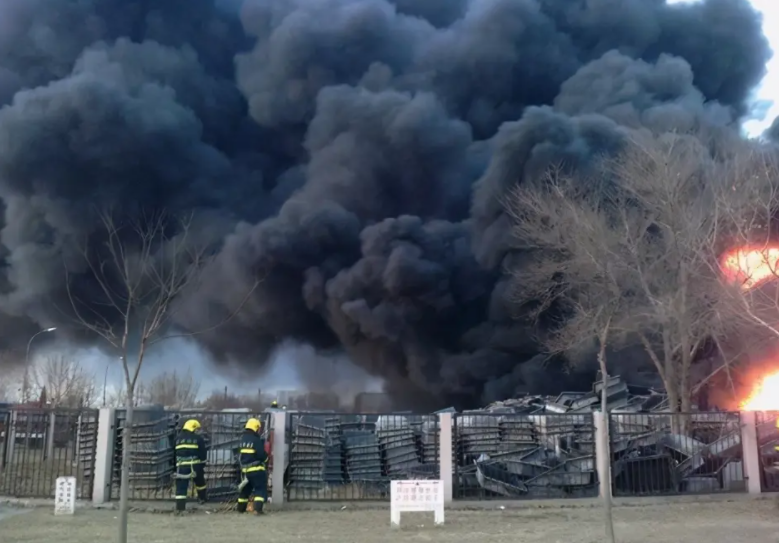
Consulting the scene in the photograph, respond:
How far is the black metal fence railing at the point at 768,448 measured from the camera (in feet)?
47.2

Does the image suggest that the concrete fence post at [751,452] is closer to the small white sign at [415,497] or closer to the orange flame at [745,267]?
the orange flame at [745,267]

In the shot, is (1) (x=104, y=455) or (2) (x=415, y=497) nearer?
(2) (x=415, y=497)

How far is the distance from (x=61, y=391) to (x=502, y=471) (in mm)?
37193

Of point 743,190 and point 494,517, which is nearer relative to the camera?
point 494,517

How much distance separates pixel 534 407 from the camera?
71.6 feet

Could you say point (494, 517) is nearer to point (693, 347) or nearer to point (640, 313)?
point (640, 313)

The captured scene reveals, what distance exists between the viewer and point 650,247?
61.0ft

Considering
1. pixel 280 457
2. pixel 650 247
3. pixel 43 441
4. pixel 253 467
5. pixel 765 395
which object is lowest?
pixel 253 467

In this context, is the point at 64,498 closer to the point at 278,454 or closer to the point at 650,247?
the point at 278,454

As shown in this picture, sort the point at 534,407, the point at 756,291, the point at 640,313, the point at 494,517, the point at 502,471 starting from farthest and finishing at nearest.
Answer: the point at 534,407 < the point at 640,313 < the point at 756,291 < the point at 502,471 < the point at 494,517

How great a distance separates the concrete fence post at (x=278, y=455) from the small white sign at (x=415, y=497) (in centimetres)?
281

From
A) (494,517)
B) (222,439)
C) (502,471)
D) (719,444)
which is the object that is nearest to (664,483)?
(719,444)

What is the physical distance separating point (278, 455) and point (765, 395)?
1563 centimetres

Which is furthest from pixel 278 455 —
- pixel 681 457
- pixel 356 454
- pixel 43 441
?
pixel 681 457
